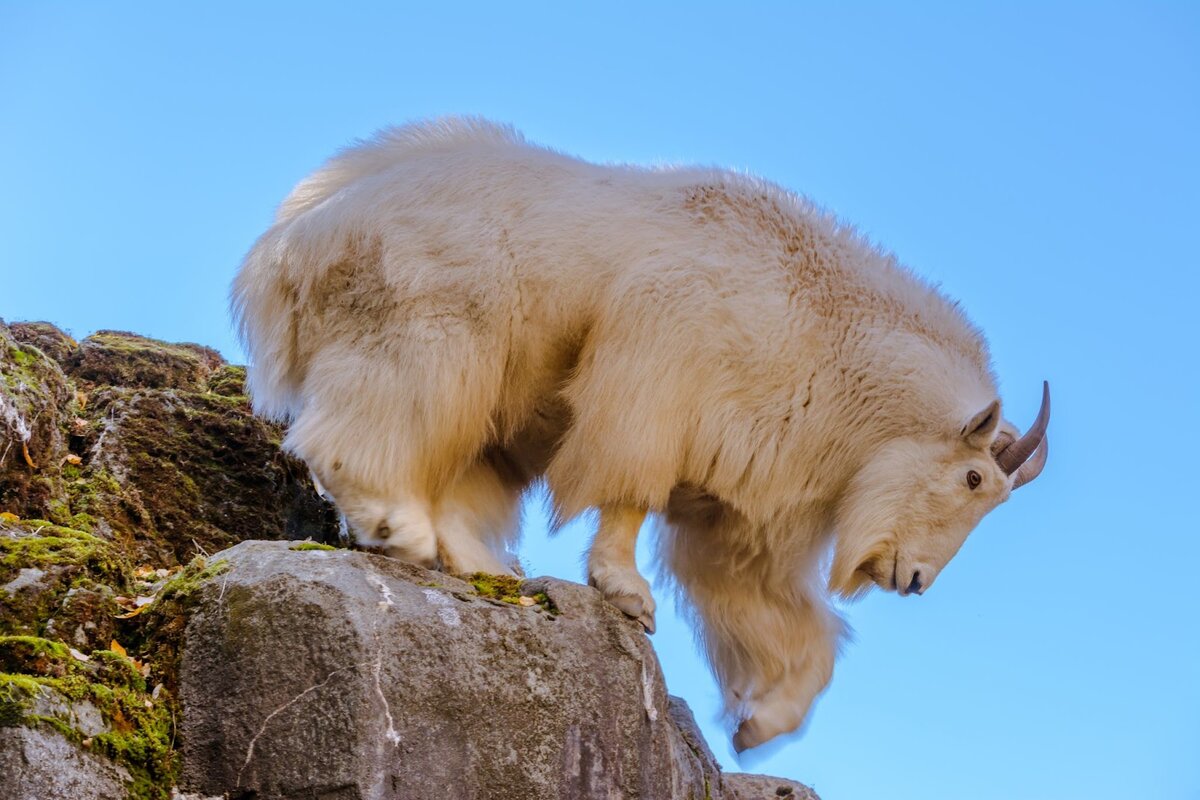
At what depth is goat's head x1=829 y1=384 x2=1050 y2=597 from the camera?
24.2 feet

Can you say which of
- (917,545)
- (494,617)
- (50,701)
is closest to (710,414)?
(917,545)

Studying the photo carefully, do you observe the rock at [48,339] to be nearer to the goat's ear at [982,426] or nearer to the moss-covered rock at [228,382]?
the moss-covered rock at [228,382]

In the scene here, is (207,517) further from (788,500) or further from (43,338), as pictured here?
(788,500)

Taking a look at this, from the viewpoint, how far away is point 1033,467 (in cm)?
789

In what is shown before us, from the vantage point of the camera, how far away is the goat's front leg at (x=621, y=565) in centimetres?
673

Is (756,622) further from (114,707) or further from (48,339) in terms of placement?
(48,339)

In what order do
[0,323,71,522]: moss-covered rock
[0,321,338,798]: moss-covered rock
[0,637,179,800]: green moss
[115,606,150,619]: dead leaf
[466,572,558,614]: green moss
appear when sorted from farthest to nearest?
[0,323,71,522]: moss-covered rock < [466,572,558,614]: green moss < [115,606,150,619]: dead leaf < [0,321,338,798]: moss-covered rock < [0,637,179,800]: green moss

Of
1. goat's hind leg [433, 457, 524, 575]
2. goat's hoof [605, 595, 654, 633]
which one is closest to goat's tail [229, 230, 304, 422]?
goat's hind leg [433, 457, 524, 575]

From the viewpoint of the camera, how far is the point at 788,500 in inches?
295

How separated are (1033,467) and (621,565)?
243cm

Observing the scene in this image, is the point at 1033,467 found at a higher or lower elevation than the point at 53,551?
higher

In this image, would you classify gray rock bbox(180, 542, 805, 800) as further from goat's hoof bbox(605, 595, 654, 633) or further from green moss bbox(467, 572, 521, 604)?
goat's hoof bbox(605, 595, 654, 633)

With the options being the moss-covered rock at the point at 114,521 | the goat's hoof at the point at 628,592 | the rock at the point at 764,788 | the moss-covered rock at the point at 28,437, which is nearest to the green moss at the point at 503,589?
the goat's hoof at the point at 628,592

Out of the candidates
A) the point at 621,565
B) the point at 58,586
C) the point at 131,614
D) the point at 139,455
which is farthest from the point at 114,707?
the point at 139,455
